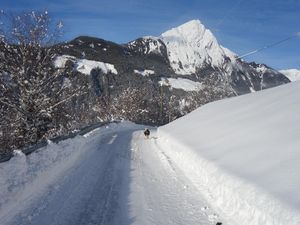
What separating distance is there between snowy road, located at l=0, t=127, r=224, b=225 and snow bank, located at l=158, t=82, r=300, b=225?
50 cm

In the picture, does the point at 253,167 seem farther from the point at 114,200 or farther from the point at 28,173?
the point at 28,173

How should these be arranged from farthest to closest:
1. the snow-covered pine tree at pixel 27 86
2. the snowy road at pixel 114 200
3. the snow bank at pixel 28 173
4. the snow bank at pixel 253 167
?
1. the snow-covered pine tree at pixel 27 86
2. the snow bank at pixel 28 173
3. the snowy road at pixel 114 200
4. the snow bank at pixel 253 167

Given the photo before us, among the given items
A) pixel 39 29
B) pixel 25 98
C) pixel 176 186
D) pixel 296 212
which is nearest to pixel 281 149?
pixel 176 186

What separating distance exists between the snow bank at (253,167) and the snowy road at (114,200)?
0.50 metres

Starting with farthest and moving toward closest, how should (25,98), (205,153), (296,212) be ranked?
1. (25,98)
2. (205,153)
3. (296,212)

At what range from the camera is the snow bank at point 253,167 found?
290 inches

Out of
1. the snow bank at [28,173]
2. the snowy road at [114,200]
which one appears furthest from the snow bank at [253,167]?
the snow bank at [28,173]

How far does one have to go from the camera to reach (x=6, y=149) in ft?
80.1

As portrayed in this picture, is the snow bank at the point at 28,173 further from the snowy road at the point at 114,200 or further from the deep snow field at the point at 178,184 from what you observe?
the snowy road at the point at 114,200

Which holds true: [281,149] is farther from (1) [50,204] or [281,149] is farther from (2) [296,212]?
(1) [50,204]

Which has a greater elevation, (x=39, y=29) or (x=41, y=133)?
(x=39, y=29)

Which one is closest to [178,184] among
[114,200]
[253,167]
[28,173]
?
[114,200]

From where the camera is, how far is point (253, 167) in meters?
9.95

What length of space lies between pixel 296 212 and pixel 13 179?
6.58 metres
